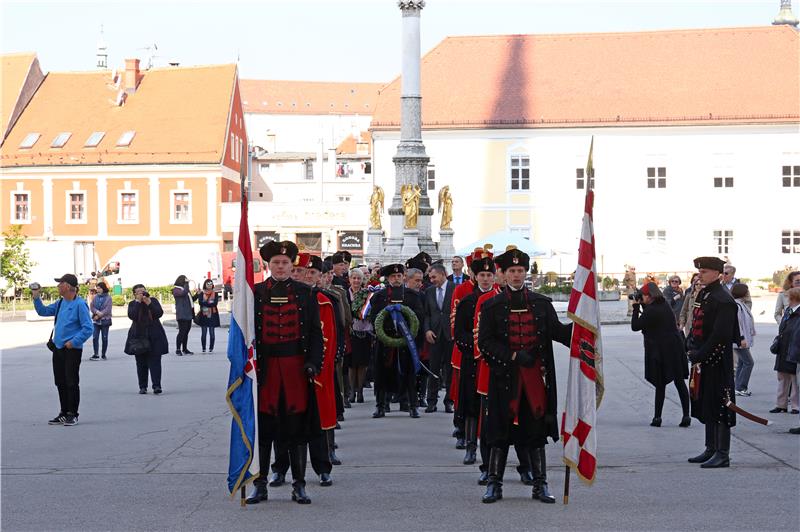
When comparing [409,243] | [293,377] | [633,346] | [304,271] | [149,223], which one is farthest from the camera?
[149,223]

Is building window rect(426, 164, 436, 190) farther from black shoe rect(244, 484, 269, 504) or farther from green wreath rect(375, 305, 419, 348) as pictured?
black shoe rect(244, 484, 269, 504)

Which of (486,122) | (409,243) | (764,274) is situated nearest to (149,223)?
(486,122)

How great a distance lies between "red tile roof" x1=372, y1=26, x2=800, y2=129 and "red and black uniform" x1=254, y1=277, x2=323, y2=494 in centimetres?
4960

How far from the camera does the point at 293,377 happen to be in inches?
372

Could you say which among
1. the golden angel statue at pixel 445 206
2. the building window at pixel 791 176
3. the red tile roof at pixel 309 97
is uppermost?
the red tile roof at pixel 309 97

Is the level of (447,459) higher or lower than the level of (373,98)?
lower

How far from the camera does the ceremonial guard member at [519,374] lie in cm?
921

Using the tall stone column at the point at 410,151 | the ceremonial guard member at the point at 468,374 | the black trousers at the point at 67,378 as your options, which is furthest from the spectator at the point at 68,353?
the tall stone column at the point at 410,151

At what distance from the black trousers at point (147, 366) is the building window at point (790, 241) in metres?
45.1

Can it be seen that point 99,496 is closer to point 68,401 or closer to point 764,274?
point 68,401

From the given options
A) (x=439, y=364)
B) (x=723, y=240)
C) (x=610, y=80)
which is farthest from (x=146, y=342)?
(x=610, y=80)

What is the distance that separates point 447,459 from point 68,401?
5304 mm

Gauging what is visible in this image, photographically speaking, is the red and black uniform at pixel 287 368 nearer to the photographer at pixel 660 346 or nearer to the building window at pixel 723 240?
the photographer at pixel 660 346

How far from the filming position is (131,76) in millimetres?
65875
